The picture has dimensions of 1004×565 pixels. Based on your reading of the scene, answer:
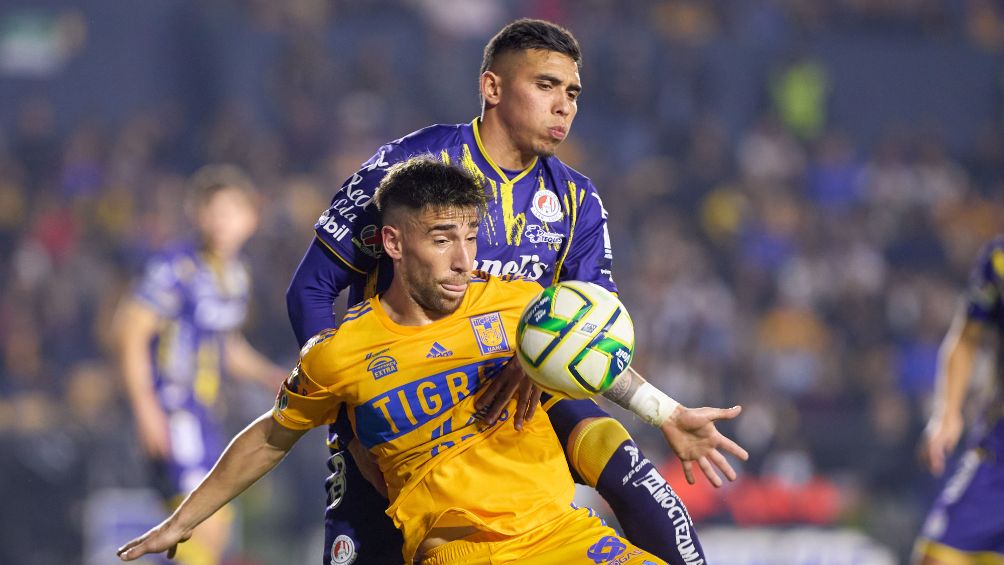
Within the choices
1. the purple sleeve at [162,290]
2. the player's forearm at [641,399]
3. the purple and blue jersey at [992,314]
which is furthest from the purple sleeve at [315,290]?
the purple and blue jersey at [992,314]

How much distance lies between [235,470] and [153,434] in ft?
11.4

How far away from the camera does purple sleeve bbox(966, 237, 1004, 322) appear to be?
6.25 meters

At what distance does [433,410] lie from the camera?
3990 mm

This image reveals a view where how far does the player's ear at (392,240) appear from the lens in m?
4.06

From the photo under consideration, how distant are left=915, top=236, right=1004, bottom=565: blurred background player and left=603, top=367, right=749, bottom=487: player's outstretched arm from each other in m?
2.67

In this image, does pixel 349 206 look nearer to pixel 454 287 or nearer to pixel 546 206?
pixel 546 206

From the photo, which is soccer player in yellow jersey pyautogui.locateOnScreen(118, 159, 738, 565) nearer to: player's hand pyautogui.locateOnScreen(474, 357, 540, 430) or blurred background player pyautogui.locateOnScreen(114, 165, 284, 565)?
player's hand pyautogui.locateOnScreen(474, 357, 540, 430)

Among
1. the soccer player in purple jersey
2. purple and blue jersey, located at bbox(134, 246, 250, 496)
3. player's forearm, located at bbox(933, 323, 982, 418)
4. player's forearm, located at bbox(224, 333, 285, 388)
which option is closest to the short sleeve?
the soccer player in purple jersey

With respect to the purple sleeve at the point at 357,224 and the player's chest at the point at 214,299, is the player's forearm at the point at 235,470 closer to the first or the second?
the purple sleeve at the point at 357,224

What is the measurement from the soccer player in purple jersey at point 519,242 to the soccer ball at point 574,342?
2.14 feet

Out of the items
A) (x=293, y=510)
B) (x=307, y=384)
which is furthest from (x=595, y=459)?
(x=293, y=510)

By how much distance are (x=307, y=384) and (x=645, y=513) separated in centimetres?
125

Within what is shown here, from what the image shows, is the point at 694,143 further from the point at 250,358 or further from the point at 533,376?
the point at 533,376

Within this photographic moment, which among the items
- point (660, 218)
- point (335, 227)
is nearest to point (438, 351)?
point (335, 227)
